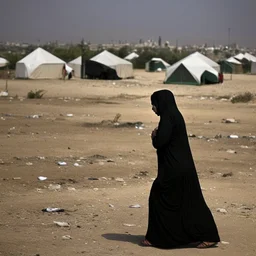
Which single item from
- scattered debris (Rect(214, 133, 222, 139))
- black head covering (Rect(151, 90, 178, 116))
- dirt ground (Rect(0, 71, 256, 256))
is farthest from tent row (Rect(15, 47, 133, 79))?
black head covering (Rect(151, 90, 178, 116))

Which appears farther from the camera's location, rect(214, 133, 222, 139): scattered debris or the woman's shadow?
rect(214, 133, 222, 139): scattered debris

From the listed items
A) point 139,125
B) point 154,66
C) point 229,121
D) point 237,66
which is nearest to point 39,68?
point 154,66

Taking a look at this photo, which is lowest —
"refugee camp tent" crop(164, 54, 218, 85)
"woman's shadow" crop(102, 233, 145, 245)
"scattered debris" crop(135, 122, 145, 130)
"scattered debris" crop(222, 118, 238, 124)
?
"woman's shadow" crop(102, 233, 145, 245)

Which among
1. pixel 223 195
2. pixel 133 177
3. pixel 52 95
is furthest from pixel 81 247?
pixel 52 95

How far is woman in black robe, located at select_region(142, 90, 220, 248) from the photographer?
584 centimetres

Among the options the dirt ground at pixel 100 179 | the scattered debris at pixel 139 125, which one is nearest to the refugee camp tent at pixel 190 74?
the dirt ground at pixel 100 179

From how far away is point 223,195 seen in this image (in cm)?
859

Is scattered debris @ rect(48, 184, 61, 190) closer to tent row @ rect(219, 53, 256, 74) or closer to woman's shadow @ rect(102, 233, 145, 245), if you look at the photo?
woman's shadow @ rect(102, 233, 145, 245)

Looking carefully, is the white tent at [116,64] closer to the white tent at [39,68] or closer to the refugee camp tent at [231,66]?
the white tent at [39,68]

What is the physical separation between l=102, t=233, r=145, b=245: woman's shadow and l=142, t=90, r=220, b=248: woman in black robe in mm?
358

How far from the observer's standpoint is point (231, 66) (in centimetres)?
5791

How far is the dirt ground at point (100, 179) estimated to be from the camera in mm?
6270

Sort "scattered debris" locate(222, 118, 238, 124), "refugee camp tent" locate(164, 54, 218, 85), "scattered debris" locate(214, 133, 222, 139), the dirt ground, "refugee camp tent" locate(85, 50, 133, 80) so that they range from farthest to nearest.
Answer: "refugee camp tent" locate(85, 50, 133, 80), "refugee camp tent" locate(164, 54, 218, 85), "scattered debris" locate(222, 118, 238, 124), "scattered debris" locate(214, 133, 222, 139), the dirt ground

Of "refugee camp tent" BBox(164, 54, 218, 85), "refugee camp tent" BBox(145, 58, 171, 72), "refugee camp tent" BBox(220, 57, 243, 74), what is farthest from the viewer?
"refugee camp tent" BBox(145, 58, 171, 72)
